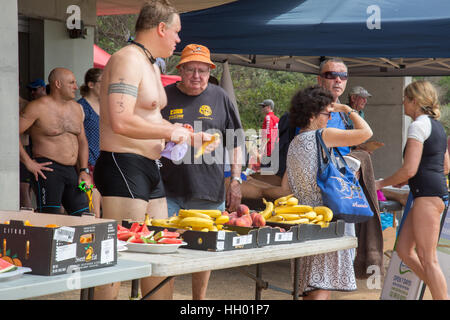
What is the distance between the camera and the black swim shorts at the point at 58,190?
5.21 metres

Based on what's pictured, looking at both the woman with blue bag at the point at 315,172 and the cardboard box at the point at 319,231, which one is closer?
the cardboard box at the point at 319,231

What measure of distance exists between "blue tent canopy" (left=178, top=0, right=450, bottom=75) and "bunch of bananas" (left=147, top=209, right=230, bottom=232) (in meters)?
3.60

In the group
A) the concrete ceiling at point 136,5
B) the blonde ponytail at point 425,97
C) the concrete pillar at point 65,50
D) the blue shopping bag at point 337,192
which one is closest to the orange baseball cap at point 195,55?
the blue shopping bag at point 337,192

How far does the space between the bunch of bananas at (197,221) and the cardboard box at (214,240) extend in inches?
4.5

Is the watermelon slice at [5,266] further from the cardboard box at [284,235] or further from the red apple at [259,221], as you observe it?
the red apple at [259,221]

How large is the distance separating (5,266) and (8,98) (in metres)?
2.08

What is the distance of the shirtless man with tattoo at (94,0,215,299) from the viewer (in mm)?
→ 2746

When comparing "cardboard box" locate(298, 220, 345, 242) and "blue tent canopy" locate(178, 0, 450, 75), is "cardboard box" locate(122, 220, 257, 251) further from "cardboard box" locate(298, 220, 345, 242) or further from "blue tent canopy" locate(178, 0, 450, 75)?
"blue tent canopy" locate(178, 0, 450, 75)

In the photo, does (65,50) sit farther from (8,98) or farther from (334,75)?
(334,75)

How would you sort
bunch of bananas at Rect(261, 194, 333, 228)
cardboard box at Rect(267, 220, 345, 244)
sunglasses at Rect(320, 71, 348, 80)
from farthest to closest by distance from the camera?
1. sunglasses at Rect(320, 71, 348, 80)
2. bunch of bananas at Rect(261, 194, 333, 228)
3. cardboard box at Rect(267, 220, 345, 244)

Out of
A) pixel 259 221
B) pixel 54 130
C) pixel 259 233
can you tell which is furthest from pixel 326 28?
pixel 259 233

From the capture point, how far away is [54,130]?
5227mm

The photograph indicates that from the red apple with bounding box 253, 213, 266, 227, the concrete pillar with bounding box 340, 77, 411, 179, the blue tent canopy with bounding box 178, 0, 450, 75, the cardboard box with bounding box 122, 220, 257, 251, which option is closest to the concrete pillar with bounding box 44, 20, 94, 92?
the blue tent canopy with bounding box 178, 0, 450, 75
